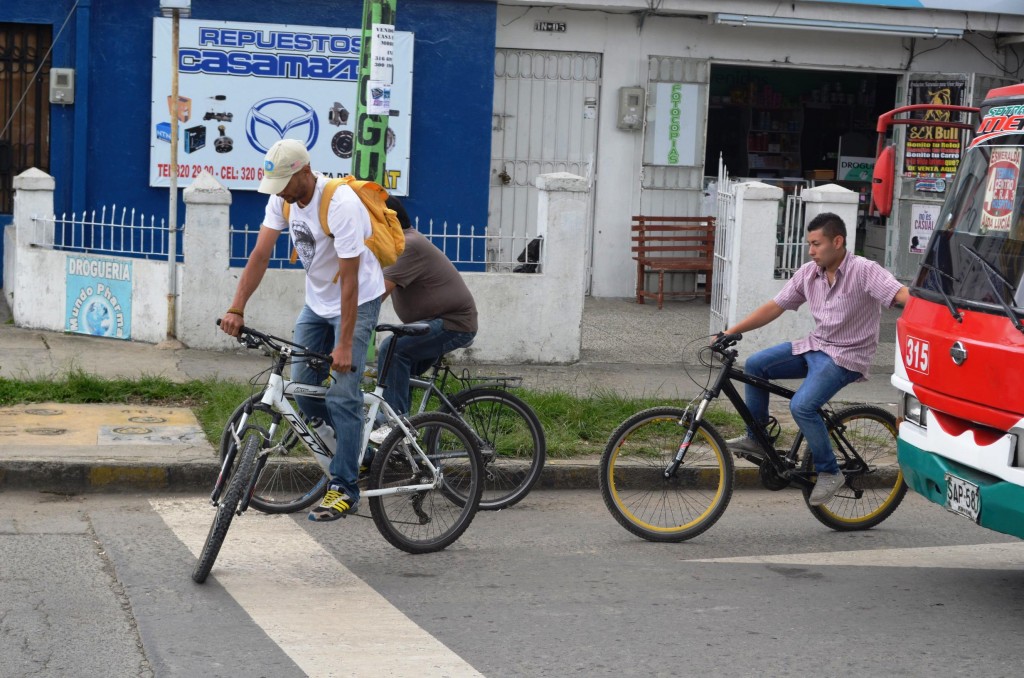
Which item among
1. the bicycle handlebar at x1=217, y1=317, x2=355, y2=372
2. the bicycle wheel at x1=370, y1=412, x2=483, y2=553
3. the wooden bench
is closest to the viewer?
the bicycle handlebar at x1=217, y1=317, x2=355, y2=372

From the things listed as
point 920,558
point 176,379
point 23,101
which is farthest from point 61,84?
point 920,558

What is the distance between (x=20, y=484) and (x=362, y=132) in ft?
10.8

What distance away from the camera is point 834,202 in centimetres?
→ 1159

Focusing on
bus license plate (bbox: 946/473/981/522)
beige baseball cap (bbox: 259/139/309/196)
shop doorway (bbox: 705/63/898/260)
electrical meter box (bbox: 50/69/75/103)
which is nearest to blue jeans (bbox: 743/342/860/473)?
bus license plate (bbox: 946/473/981/522)

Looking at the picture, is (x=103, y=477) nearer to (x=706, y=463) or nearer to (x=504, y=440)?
(x=504, y=440)

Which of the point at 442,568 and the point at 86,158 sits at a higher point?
the point at 86,158

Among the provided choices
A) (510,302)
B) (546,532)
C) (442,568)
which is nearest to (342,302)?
(442,568)

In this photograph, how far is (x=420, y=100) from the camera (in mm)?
13828

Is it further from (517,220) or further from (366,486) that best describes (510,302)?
(366,486)

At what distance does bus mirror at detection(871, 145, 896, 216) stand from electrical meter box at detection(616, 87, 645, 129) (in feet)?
25.1

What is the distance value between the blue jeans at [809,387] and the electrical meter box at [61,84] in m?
8.46

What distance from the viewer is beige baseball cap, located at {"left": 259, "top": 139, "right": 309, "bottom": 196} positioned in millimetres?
5906

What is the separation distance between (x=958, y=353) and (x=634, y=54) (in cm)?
935

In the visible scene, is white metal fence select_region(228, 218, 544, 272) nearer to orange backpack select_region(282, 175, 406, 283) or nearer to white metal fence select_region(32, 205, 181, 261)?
white metal fence select_region(32, 205, 181, 261)
